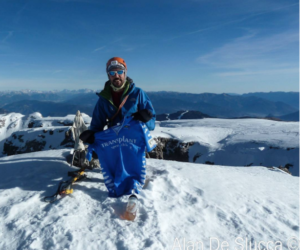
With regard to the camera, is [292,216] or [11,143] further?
[11,143]

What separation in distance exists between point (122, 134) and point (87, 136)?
2.93 ft

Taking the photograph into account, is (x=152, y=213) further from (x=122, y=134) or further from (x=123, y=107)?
(x=123, y=107)

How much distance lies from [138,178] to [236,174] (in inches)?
139

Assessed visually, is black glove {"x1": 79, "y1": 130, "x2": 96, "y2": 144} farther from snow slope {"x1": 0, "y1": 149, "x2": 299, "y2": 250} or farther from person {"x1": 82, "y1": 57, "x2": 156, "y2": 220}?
snow slope {"x1": 0, "y1": 149, "x2": 299, "y2": 250}

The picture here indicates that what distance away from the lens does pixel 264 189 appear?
511cm

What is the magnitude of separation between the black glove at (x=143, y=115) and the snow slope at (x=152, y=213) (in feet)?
5.58

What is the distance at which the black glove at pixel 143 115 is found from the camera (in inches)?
173

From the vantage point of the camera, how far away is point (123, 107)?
473 centimetres

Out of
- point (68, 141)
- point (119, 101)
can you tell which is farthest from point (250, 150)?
point (68, 141)

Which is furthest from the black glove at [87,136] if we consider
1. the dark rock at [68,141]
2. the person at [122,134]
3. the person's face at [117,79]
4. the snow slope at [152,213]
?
the dark rock at [68,141]

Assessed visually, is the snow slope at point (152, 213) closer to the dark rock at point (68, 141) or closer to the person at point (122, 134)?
the person at point (122, 134)

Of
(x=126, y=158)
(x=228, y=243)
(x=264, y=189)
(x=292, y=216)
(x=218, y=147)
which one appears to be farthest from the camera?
(x=218, y=147)

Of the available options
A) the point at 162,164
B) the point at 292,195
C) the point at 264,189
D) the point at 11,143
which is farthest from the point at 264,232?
the point at 11,143

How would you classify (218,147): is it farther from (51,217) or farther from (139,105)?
(51,217)
